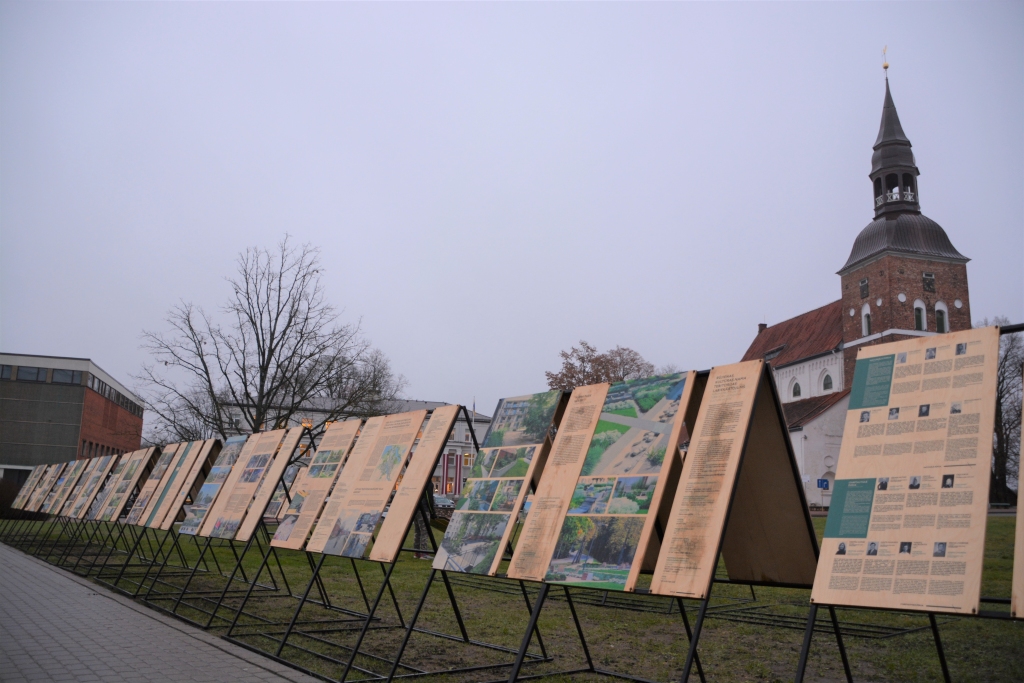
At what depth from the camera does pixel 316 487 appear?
755 cm

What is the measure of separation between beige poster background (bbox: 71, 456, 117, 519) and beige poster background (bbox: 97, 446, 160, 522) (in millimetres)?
872

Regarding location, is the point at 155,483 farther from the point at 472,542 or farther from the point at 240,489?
the point at 472,542

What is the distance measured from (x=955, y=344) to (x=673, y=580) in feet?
5.61

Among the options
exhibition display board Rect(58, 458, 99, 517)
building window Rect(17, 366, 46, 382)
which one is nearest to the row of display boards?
exhibition display board Rect(58, 458, 99, 517)

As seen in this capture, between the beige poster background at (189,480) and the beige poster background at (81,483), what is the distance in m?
7.16

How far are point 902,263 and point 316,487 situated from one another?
5107 cm

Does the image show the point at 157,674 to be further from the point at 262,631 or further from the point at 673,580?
the point at 673,580

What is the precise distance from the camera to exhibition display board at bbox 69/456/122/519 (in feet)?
50.9

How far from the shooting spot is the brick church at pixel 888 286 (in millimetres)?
49938

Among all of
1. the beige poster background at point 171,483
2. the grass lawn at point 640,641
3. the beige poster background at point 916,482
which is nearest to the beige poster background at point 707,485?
the beige poster background at point 916,482

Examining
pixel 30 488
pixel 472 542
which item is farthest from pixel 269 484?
pixel 30 488

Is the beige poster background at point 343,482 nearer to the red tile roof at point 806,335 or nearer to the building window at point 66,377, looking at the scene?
the red tile roof at point 806,335

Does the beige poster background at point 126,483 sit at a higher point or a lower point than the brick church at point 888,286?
lower

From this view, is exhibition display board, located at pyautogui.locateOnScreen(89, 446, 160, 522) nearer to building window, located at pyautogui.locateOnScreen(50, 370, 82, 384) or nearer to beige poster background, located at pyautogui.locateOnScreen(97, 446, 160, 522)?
beige poster background, located at pyautogui.locateOnScreen(97, 446, 160, 522)
